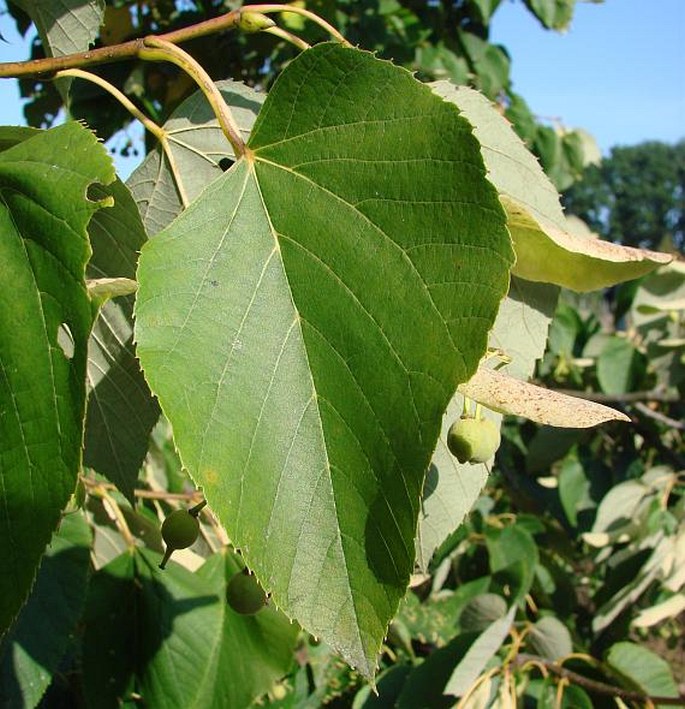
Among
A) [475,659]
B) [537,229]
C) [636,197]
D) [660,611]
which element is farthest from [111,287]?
[636,197]

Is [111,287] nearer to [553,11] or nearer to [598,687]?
[598,687]

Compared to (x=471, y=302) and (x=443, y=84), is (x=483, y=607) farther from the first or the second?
(x=471, y=302)

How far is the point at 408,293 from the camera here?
2.12 feet

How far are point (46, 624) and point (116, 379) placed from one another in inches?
21.8

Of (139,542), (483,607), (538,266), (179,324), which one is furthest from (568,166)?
(179,324)

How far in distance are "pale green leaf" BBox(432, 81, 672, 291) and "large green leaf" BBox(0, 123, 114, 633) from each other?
370 mm

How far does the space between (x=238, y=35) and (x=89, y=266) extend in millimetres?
2497

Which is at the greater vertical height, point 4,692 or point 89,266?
point 89,266

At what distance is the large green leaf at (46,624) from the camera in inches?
49.6

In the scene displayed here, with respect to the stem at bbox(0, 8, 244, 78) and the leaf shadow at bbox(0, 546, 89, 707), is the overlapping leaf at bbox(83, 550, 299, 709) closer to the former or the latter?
the leaf shadow at bbox(0, 546, 89, 707)

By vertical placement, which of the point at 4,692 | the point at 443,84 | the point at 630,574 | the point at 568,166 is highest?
the point at 443,84

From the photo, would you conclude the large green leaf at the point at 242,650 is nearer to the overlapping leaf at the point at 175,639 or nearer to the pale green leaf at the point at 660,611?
the overlapping leaf at the point at 175,639

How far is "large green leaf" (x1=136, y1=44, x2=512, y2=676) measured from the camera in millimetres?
628

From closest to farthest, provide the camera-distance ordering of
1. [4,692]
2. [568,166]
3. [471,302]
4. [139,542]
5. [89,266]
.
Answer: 1. [471,302]
2. [89,266]
3. [4,692]
4. [139,542]
5. [568,166]
